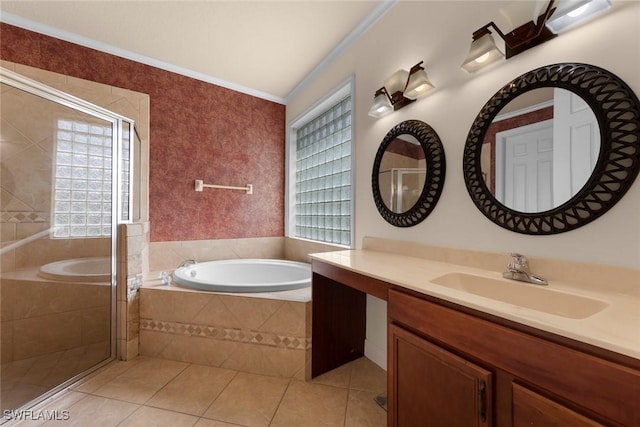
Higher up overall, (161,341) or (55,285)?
(55,285)

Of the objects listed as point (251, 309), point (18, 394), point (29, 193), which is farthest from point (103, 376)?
point (29, 193)

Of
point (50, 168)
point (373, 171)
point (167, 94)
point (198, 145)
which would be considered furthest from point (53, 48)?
point (373, 171)

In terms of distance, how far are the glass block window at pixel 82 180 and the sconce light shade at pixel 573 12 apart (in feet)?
9.09

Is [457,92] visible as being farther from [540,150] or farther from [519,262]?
[519,262]

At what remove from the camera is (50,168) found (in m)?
1.85

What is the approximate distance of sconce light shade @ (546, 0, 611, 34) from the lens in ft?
2.96

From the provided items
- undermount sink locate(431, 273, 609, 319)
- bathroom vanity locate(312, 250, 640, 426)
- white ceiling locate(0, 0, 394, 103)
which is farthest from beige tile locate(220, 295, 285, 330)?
white ceiling locate(0, 0, 394, 103)

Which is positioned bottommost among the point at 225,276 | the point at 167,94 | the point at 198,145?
the point at 225,276

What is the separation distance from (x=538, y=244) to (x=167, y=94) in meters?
3.16

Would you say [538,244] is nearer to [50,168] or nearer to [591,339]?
[591,339]

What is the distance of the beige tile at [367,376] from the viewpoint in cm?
163

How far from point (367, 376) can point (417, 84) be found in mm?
1870

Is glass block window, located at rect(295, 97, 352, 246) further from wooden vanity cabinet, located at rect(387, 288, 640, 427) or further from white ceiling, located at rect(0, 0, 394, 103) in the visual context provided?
wooden vanity cabinet, located at rect(387, 288, 640, 427)

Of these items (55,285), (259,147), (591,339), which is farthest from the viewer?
(259,147)
